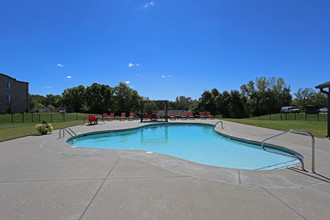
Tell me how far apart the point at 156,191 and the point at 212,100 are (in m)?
28.9

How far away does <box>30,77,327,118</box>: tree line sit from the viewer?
30609mm

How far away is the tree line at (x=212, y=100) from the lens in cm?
3061

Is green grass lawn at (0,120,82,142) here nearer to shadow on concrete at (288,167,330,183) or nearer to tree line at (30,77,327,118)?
shadow on concrete at (288,167,330,183)

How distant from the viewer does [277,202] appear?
2154 mm

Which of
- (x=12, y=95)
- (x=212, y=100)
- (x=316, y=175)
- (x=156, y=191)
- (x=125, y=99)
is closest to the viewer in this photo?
(x=156, y=191)

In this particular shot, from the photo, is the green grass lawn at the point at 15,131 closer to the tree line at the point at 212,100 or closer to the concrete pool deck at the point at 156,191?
the concrete pool deck at the point at 156,191

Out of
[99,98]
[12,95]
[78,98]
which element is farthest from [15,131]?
[78,98]

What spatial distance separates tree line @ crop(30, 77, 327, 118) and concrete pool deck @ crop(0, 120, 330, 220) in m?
23.4

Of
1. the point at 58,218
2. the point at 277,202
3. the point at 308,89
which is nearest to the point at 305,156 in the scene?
the point at 277,202

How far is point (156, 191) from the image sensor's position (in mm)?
2492

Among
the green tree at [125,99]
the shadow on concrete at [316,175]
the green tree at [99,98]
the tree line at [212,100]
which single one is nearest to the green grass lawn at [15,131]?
the shadow on concrete at [316,175]

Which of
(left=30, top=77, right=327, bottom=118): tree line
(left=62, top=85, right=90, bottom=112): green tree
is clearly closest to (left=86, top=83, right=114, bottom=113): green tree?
(left=30, top=77, right=327, bottom=118): tree line

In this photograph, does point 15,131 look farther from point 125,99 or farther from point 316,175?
point 125,99

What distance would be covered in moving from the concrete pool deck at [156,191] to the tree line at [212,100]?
23416 mm
